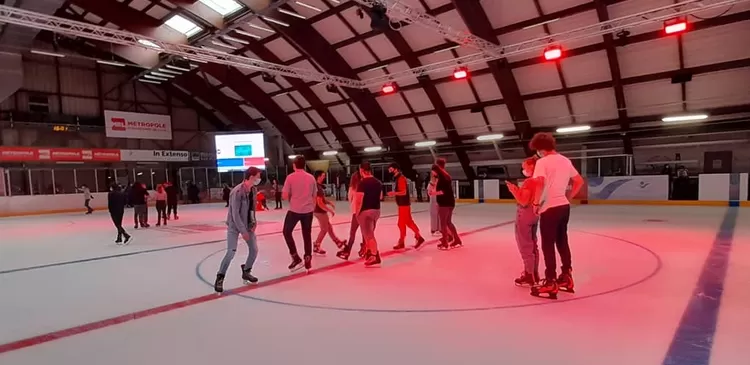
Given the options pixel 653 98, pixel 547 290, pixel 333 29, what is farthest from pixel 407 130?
pixel 547 290

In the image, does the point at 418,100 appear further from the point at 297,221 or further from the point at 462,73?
the point at 297,221

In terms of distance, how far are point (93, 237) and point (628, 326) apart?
1113 cm

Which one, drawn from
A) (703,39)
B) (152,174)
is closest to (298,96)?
(152,174)

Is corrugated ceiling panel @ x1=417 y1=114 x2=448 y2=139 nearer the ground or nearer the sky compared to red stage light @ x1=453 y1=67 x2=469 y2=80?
nearer the ground

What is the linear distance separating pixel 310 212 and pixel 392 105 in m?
15.9

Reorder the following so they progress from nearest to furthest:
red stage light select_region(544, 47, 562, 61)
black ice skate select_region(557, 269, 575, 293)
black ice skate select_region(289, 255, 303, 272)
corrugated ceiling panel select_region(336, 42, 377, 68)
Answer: black ice skate select_region(557, 269, 575, 293), black ice skate select_region(289, 255, 303, 272), red stage light select_region(544, 47, 562, 61), corrugated ceiling panel select_region(336, 42, 377, 68)

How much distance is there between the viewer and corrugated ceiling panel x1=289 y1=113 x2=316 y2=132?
24466mm

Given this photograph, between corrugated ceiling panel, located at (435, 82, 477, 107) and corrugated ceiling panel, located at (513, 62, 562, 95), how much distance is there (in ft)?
7.19

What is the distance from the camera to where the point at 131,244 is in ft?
28.5

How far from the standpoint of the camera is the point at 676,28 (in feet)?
33.7

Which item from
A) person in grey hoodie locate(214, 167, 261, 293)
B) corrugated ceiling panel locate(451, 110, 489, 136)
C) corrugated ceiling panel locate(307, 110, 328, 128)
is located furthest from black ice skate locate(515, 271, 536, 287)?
corrugated ceiling panel locate(307, 110, 328, 128)

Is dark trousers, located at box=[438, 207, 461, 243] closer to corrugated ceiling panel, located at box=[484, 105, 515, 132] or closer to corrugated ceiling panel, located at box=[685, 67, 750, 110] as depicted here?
Answer: corrugated ceiling panel, located at box=[484, 105, 515, 132]

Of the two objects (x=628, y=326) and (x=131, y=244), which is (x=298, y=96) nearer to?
(x=131, y=244)

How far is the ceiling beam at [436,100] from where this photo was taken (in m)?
16.4
